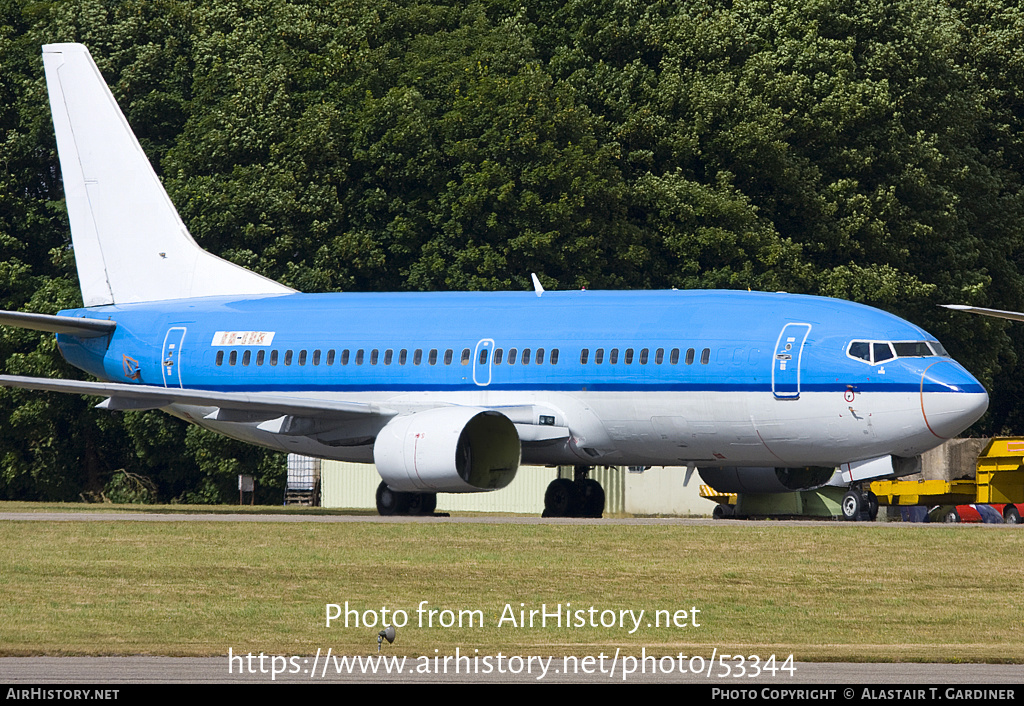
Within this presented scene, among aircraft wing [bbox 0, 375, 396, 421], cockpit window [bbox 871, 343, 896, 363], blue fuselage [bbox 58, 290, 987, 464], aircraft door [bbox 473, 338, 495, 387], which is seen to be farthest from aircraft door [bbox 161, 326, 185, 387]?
cockpit window [bbox 871, 343, 896, 363]

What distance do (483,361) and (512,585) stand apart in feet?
42.8

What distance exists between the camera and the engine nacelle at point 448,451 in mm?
32969

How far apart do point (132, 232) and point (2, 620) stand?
23814mm

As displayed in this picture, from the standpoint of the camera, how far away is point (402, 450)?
109ft

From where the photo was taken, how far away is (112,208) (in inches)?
1673

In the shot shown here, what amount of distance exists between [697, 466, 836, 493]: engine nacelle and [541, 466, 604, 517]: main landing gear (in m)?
2.54

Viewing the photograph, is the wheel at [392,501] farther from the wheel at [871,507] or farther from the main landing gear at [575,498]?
the wheel at [871,507]

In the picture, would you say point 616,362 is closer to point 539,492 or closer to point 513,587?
point 513,587

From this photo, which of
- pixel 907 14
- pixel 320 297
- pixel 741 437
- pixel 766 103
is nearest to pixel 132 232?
pixel 320 297

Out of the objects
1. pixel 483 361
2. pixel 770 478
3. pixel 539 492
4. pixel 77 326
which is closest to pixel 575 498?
pixel 483 361

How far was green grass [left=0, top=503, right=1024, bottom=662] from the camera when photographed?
18.1m

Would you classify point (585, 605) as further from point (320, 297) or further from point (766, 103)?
point (766, 103)

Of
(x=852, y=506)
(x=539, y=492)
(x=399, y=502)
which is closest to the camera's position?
(x=399, y=502)

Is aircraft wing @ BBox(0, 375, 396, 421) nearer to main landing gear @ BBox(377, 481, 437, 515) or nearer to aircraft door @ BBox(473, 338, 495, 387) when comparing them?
main landing gear @ BBox(377, 481, 437, 515)
